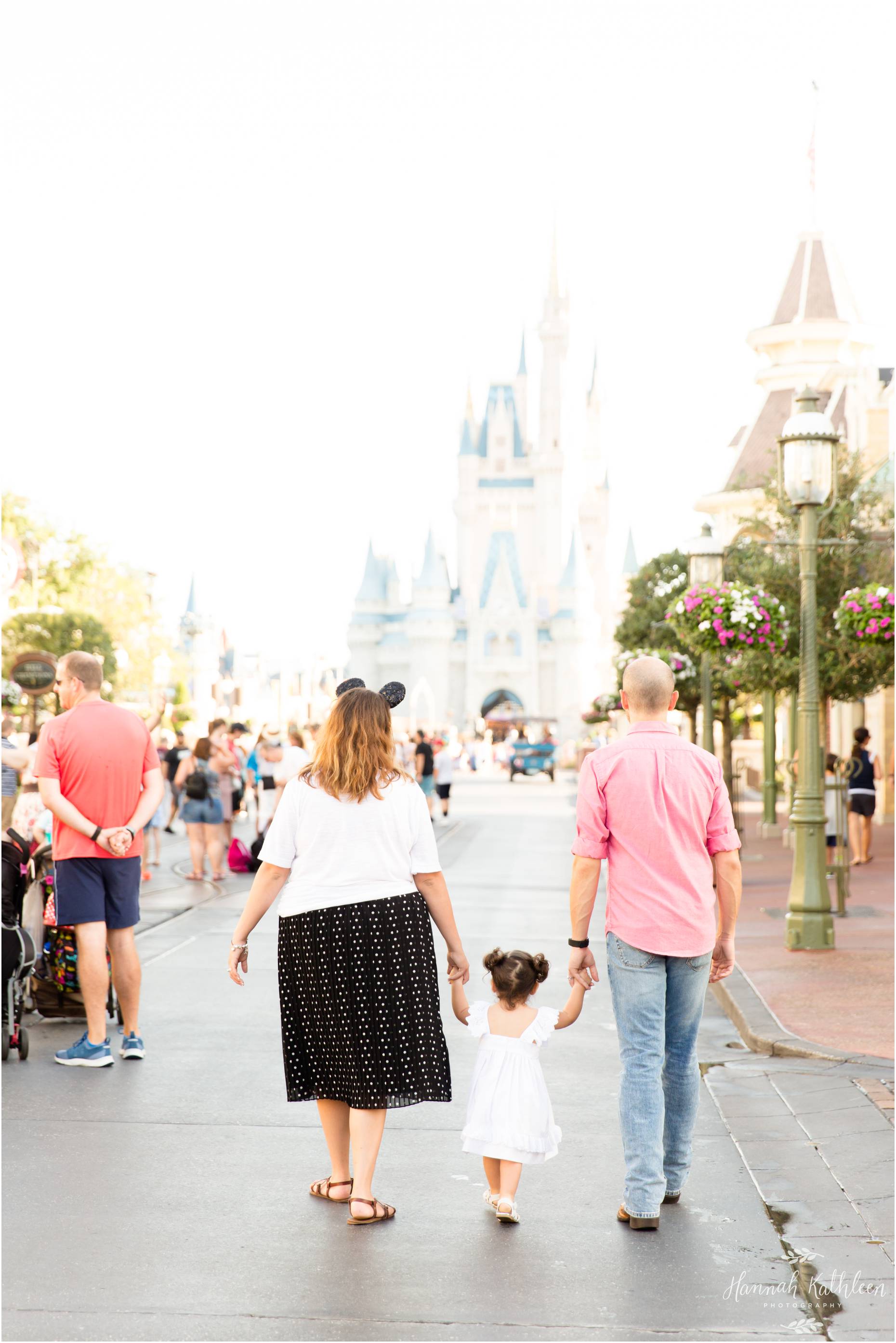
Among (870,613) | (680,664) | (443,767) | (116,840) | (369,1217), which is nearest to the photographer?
(369,1217)

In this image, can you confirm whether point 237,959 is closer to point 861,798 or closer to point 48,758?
point 48,758

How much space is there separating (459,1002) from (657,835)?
843 mm

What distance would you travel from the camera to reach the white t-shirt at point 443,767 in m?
30.7

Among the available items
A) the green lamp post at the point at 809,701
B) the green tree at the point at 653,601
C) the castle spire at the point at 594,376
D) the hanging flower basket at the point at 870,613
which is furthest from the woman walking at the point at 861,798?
the castle spire at the point at 594,376

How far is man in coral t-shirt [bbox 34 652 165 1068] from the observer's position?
7359 mm

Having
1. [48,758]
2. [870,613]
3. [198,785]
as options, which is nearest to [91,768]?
[48,758]

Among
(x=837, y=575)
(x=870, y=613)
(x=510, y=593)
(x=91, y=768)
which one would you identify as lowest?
(x=91, y=768)

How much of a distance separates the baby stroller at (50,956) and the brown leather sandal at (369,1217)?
366cm

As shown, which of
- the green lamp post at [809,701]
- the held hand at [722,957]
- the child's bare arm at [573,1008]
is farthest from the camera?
the green lamp post at [809,701]

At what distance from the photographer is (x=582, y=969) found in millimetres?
5191

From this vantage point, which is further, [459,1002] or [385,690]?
[385,690]

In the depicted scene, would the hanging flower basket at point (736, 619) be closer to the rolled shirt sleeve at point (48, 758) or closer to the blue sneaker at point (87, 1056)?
the rolled shirt sleeve at point (48, 758)

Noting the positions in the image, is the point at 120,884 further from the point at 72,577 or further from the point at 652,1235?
the point at 72,577

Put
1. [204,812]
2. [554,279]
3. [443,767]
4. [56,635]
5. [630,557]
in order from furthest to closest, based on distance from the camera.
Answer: [630,557], [554,279], [56,635], [443,767], [204,812]
